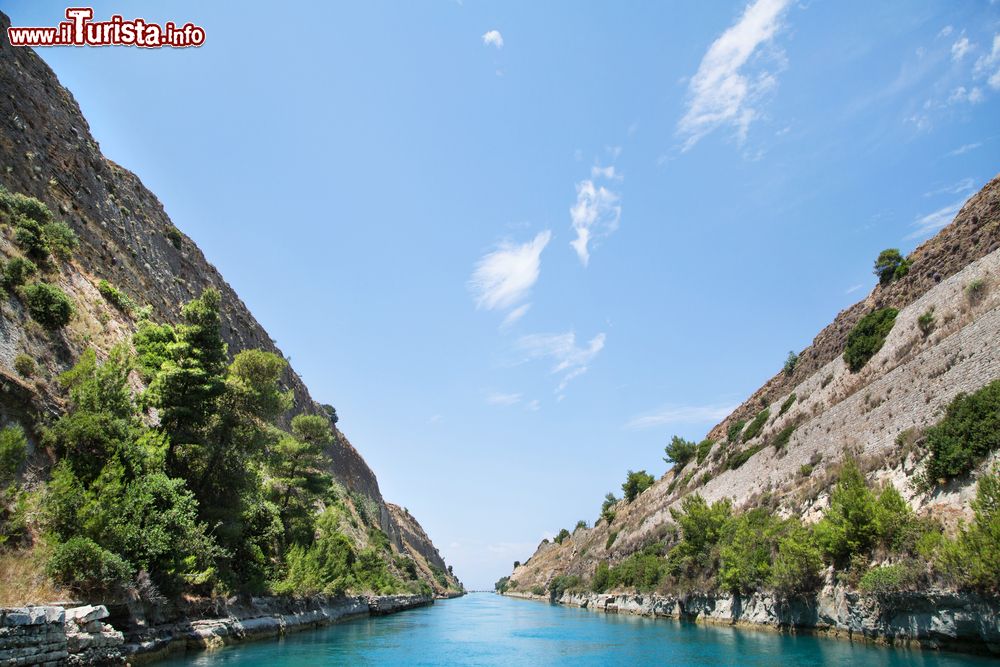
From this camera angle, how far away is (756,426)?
57438 mm

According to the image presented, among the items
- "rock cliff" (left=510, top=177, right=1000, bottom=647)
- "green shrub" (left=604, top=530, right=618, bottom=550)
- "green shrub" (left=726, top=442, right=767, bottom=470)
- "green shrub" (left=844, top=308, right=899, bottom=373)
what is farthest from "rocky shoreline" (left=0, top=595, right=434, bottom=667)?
"green shrub" (left=604, top=530, right=618, bottom=550)

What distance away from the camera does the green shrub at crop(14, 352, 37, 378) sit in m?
20.1

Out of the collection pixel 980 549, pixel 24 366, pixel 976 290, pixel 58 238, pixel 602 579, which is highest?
pixel 58 238

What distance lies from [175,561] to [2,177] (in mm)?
23203

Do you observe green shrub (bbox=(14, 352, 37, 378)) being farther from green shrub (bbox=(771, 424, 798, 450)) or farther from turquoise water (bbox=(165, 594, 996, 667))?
green shrub (bbox=(771, 424, 798, 450))

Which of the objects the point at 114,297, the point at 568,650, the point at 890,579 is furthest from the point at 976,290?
the point at 114,297

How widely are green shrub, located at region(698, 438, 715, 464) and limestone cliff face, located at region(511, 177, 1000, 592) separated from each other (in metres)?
2.80

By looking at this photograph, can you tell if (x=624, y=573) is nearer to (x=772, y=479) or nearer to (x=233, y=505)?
(x=772, y=479)

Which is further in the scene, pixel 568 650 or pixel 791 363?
pixel 791 363

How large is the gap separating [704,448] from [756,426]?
13536 mm

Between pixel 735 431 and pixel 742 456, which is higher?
pixel 735 431

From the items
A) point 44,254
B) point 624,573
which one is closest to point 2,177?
point 44,254

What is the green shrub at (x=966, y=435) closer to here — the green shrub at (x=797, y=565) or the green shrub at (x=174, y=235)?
the green shrub at (x=797, y=565)

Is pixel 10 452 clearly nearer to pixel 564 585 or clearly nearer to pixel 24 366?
pixel 24 366
